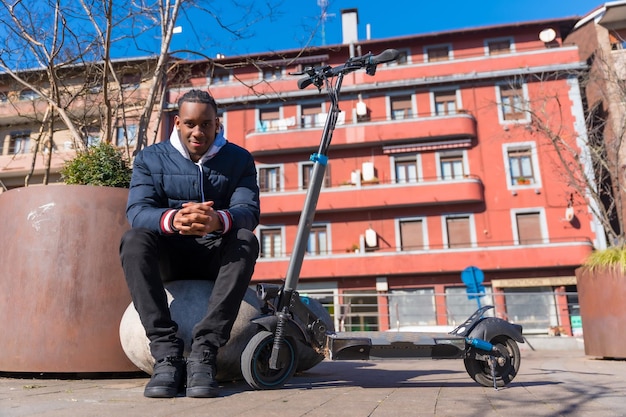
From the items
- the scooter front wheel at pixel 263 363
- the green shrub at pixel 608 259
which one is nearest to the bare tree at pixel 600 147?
the green shrub at pixel 608 259

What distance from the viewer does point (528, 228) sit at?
2045cm

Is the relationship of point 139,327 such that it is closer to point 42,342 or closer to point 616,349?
point 42,342

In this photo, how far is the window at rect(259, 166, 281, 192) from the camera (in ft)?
74.8

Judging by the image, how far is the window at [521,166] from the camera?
20.9 m

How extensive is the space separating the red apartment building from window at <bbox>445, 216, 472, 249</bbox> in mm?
48

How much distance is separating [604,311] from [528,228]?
15478mm

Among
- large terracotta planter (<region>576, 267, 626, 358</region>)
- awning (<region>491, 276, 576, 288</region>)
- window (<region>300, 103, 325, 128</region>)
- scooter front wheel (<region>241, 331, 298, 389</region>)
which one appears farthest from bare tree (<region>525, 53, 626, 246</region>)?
window (<region>300, 103, 325, 128</region>)

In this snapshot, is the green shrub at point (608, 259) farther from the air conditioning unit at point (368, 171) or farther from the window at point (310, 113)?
the window at point (310, 113)

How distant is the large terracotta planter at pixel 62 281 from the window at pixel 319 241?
61.3 feet

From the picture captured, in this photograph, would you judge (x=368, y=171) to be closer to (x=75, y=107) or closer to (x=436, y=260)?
(x=436, y=260)

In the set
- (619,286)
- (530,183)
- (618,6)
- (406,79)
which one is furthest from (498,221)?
(619,286)

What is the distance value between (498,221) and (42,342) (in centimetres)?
2010

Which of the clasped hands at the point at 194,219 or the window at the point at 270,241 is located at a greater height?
the window at the point at 270,241

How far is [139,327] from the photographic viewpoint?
9.06ft
